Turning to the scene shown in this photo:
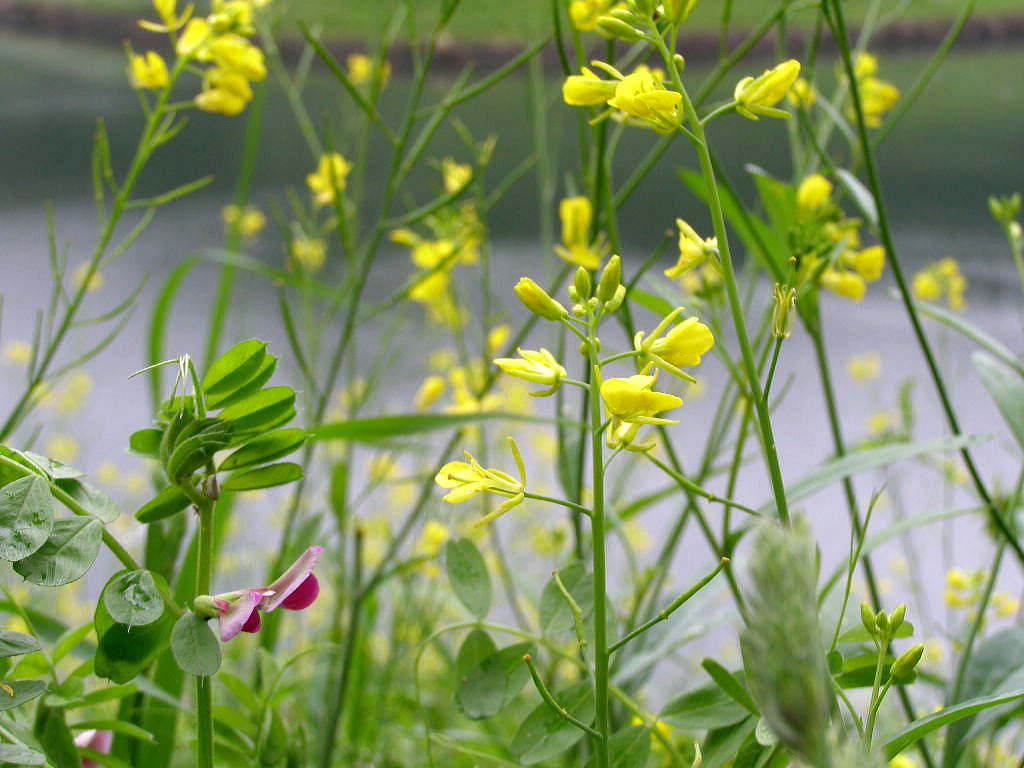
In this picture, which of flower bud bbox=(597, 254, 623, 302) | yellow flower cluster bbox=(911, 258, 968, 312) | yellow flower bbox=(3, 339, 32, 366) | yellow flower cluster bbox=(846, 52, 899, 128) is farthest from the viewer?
yellow flower bbox=(3, 339, 32, 366)

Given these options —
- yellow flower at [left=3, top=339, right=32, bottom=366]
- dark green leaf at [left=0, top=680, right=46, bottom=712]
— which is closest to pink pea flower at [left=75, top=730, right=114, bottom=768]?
dark green leaf at [left=0, top=680, right=46, bottom=712]

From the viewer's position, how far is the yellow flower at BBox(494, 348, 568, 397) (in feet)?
0.56

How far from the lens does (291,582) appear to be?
0.14 m

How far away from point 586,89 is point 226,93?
0.20 m

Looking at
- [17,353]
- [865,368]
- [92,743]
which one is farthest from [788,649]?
[17,353]

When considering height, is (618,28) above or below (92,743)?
above

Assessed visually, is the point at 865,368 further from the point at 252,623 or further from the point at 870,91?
the point at 252,623

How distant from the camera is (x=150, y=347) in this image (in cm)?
43

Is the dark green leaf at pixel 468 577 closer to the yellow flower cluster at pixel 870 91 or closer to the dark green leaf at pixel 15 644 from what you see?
the dark green leaf at pixel 15 644

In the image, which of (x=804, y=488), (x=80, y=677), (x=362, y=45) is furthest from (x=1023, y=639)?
(x=362, y=45)

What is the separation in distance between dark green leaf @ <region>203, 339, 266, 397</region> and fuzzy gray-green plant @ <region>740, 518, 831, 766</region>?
11 centimetres

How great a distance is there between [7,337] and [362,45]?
2.14 ft

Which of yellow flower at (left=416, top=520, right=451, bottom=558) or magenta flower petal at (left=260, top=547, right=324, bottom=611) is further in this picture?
yellow flower at (left=416, top=520, right=451, bottom=558)

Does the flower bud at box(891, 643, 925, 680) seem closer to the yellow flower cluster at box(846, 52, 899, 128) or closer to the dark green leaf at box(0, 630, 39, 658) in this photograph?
the dark green leaf at box(0, 630, 39, 658)
